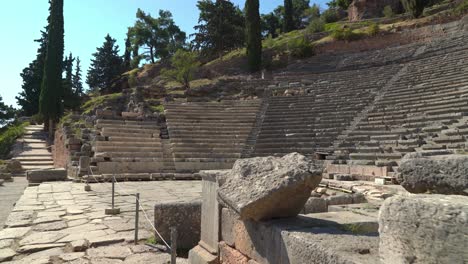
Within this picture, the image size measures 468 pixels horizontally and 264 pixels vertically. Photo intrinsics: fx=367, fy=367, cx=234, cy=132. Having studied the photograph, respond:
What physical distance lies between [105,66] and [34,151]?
1146 inches

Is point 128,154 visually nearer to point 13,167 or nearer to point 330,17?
point 13,167

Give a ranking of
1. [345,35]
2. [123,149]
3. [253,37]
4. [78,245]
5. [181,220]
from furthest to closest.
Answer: [253,37]
[345,35]
[123,149]
[181,220]
[78,245]

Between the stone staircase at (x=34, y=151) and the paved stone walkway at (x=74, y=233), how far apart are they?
12.6 metres

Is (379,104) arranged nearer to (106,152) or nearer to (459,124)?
(459,124)

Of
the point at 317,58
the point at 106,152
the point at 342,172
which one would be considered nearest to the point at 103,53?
the point at 317,58

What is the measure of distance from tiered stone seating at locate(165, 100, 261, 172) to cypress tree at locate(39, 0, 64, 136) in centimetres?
1179

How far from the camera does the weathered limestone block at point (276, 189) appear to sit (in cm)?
265

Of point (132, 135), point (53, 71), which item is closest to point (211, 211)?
point (132, 135)

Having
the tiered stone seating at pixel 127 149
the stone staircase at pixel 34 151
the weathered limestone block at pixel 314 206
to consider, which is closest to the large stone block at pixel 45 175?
the tiered stone seating at pixel 127 149

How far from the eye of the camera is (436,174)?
7.55ft

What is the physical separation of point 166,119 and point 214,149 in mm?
3506

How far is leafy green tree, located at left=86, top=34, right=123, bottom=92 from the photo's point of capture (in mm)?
48781

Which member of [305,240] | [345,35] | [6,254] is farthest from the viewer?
[345,35]

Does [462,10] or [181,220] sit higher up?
[462,10]
